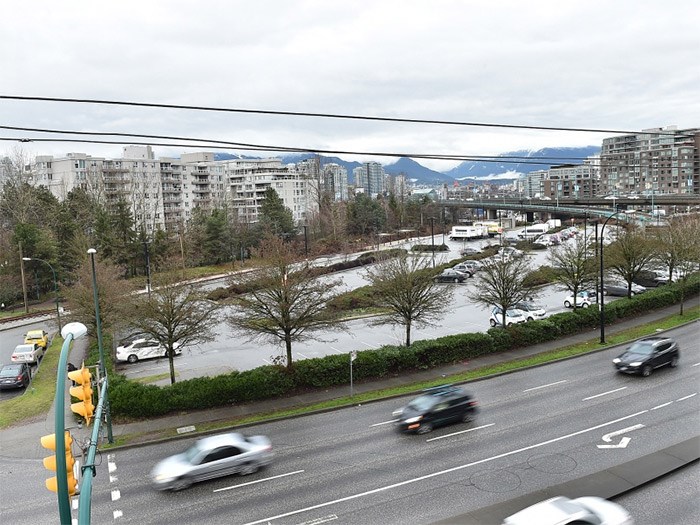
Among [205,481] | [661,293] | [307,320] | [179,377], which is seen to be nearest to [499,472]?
[205,481]

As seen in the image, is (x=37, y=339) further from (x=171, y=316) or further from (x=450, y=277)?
(x=450, y=277)

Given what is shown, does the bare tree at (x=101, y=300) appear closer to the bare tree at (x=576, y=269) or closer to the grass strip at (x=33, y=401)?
the grass strip at (x=33, y=401)

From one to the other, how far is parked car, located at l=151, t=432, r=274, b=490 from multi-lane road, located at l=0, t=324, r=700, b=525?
291mm

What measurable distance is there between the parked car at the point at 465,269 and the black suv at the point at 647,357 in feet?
92.4

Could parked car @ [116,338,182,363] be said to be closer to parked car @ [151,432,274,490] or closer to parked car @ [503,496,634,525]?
parked car @ [151,432,274,490]

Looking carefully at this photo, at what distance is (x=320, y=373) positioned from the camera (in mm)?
24203

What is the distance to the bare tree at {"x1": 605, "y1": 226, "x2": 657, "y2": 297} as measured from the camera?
37.7 meters

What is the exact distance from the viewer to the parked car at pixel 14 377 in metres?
25.9

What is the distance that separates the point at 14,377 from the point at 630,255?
37.8 m

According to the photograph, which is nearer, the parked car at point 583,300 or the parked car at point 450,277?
the parked car at point 583,300

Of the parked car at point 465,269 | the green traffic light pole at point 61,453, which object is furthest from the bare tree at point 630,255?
the green traffic light pole at point 61,453

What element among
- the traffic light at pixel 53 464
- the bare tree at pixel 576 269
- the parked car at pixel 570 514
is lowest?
the parked car at pixel 570 514

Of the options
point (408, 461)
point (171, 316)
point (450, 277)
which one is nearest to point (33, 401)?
point (171, 316)

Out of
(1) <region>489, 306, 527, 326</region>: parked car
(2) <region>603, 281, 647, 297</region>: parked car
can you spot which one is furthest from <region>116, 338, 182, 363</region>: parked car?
(2) <region>603, 281, 647, 297</region>: parked car
